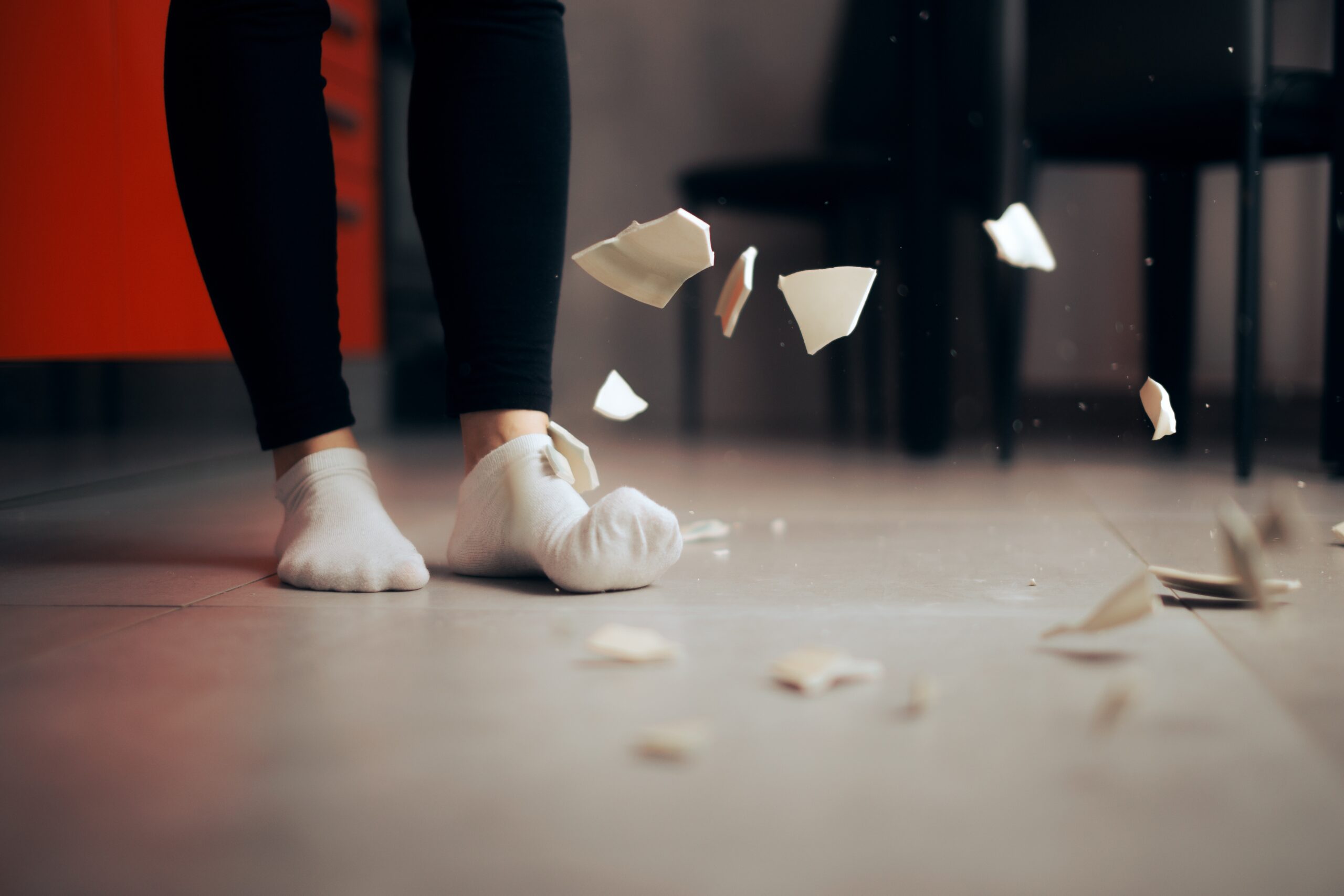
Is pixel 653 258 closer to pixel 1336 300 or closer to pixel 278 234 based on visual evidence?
pixel 278 234

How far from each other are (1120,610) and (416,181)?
571 mm

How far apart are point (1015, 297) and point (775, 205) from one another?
0.61 metres

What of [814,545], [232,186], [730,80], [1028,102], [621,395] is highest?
[730,80]

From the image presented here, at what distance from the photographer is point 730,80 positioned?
8.57 ft

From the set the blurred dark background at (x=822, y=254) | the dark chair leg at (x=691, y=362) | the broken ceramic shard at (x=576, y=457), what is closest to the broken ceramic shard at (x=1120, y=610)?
the broken ceramic shard at (x=576, y=457)

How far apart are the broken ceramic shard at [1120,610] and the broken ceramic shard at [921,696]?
12 centimetres

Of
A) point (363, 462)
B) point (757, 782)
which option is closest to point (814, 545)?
point (363, 462)

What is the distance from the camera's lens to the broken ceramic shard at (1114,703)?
0.47 m

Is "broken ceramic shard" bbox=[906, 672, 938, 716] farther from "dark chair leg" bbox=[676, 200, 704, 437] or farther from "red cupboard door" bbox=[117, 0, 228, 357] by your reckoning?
"dark chair leg" bbox=[676, 200, 704, 437]

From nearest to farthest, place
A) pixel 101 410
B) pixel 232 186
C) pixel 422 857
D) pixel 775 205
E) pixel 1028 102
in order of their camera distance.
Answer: pixel 422 857 < pixel 232 186 < pixel 101 410 < pixel 1028 102 < pixel 775 205

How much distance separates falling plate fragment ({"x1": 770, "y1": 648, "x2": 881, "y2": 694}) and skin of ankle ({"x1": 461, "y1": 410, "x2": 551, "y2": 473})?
1.02ft

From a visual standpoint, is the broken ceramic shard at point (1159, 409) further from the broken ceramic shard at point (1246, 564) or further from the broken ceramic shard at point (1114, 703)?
the broken ceramic shard at point (1114, 703)

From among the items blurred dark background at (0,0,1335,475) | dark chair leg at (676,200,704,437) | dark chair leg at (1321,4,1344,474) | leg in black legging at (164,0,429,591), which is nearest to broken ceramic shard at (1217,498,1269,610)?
leg in black legging at (164,0,429,591)

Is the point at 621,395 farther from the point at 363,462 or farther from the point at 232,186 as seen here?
the point at 232,186
